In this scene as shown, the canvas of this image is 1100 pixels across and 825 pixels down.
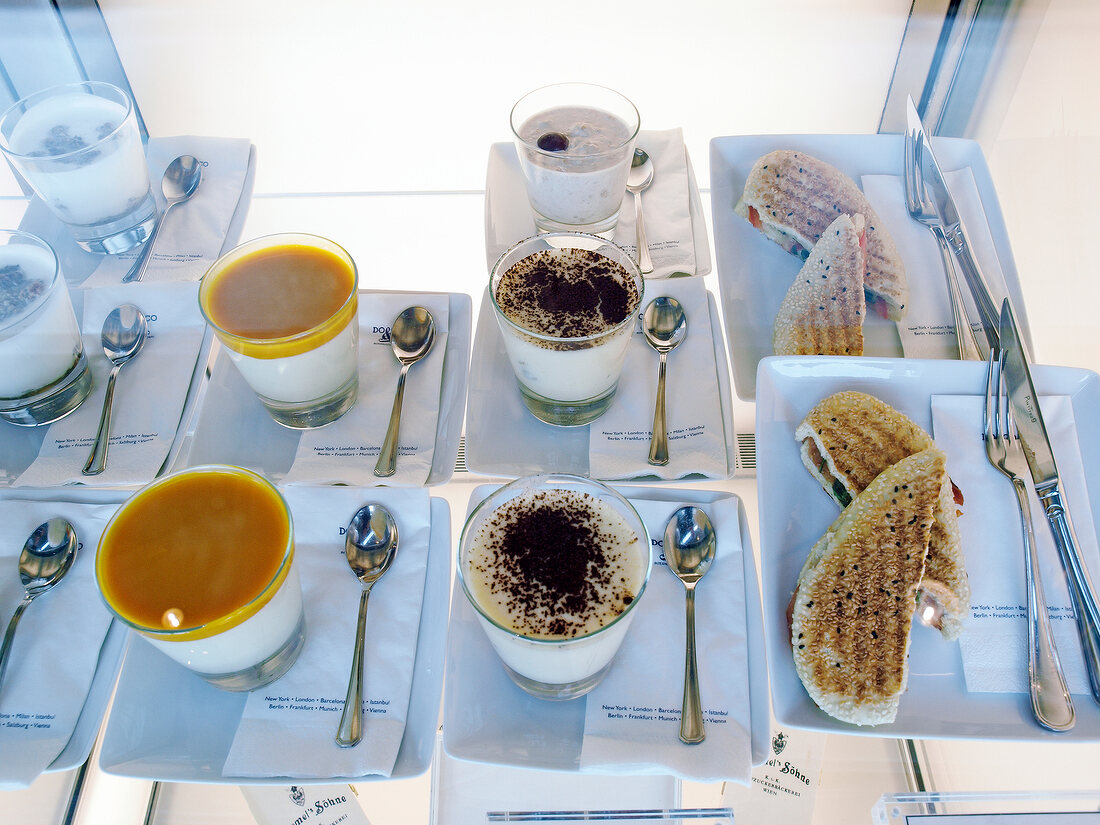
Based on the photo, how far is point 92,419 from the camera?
972 millimetres

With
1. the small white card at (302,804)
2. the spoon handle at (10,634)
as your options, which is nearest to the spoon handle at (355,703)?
the small white card at (302,804)

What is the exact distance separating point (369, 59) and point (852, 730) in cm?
120

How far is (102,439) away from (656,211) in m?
0.85

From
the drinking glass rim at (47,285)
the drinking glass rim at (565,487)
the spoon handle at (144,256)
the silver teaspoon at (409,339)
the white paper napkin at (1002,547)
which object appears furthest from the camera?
the spoon handle at (144,256)

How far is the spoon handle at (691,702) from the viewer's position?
73cm

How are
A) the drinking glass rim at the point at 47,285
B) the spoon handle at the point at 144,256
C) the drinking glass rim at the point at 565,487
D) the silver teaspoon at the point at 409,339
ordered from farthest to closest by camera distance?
the spoon handle at the point at 144,256 → the silver teaspoon at the point at 409,339 → the drinking glass rim at the point at 47,285 → the drinking glass rim at the point at 565,487

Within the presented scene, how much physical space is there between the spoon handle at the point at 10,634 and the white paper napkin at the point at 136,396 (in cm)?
15

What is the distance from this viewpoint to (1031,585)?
0.81 metres

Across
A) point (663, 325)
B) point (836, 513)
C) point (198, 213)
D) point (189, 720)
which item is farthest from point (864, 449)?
point (198, 213)

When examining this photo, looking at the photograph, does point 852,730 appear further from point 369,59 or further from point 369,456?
point 369,59

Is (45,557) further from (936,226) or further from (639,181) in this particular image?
(936,226)

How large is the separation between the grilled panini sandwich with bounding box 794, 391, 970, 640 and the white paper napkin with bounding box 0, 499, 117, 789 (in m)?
0.81

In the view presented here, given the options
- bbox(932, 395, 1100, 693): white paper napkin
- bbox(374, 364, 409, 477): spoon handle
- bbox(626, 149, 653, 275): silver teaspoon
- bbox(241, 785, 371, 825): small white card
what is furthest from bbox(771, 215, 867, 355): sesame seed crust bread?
bbox(241, 785, 371, 825): small white card

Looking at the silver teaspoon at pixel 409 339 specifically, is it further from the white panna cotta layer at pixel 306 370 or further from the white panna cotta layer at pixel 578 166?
the white panna cotta layer at pixel 578 166
